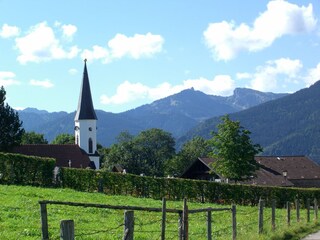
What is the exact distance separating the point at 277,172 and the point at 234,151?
70.5 ft

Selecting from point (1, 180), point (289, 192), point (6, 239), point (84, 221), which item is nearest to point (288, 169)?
point (289, 192)

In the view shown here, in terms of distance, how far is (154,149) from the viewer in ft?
405

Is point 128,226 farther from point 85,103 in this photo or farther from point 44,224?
point 85,103

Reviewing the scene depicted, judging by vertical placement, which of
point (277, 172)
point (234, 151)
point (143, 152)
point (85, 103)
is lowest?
point (277, 172)

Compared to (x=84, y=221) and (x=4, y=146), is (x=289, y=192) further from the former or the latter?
(x=4, y=146)

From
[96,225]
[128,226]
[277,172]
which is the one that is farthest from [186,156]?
[128,226]

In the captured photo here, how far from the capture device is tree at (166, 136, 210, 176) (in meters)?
112

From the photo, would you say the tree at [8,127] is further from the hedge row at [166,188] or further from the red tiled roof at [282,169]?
the hedge row at [166,188]

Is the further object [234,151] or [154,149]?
[154,149]

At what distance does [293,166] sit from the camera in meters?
83.3

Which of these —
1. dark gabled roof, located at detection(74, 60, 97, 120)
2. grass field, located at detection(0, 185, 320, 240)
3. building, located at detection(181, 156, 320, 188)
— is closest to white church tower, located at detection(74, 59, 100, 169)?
dark gabled roof, located at detection(74, 60, 97, 120)

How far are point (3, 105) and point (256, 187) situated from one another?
4223 centimetres

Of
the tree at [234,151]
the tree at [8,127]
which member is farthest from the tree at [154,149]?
the tree at [234,151]

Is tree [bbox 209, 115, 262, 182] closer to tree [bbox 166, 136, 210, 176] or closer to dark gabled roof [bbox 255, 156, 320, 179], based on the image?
dark gabled roof [bbox 255, 156, 320, 179]
